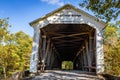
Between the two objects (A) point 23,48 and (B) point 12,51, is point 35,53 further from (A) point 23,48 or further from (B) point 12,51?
(A) point 23,48

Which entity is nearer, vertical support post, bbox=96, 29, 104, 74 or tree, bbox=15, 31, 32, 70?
vertical support post, bbox=96, 29, 104, 74

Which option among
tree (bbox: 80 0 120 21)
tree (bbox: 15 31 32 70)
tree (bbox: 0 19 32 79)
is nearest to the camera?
tree (bbox: 80 0 120 21)

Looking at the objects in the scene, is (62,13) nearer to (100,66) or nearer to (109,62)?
(100,66)

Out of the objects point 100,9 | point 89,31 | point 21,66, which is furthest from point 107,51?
point 21,66

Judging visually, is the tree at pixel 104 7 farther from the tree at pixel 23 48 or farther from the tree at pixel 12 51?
the tree at pixel 23 48

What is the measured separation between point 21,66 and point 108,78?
96.5 ft

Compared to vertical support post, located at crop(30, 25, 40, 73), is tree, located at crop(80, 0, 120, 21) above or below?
above

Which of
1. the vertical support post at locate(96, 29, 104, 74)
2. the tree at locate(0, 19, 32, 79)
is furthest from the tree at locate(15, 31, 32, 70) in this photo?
the vertical support post at locate(96, 29, 104, 74)

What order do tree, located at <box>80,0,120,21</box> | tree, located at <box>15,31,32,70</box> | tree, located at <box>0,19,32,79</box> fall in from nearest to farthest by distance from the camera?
tree, located at <box>80,0,120,21</box> < tree, located at <box>0,19,32,79</box> < tree, located at <box>15,31,32,70</box>


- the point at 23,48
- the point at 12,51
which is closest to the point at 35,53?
the point at 12,51

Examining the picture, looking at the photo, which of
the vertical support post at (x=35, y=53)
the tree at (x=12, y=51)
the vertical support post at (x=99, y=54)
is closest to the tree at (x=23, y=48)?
the tree at (x=12, y=51)

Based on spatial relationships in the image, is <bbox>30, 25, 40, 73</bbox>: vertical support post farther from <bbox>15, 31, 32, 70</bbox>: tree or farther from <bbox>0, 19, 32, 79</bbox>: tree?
<bbox>15, 31, 32, 70</bbox>: tree

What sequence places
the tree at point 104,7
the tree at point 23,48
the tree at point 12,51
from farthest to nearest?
the tree at point 23,48 → the tree at point 12,51 → the tree at point 104,7

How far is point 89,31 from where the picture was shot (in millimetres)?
11477
